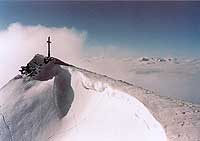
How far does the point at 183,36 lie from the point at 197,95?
28 cm

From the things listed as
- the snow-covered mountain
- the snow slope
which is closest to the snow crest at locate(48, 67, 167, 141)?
the snow-covered mountain

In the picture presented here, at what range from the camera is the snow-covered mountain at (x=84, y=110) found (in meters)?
1.30

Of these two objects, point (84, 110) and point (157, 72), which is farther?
point (157, 72)

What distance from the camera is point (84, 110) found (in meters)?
1.38

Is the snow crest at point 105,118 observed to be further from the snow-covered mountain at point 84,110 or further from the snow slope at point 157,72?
the snow slope at point 157,72

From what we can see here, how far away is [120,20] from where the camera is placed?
60.7 inches

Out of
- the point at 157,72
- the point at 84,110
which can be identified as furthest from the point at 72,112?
the point at 157,72

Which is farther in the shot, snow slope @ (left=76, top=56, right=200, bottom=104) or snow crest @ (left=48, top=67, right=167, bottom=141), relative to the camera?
snow slope @ (left=76, top=56, right=200, bottom=104)

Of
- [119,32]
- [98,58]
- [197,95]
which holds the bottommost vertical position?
[197,95]

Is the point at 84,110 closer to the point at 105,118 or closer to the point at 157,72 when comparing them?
the point at 105,118

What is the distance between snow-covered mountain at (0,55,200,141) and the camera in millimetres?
1298

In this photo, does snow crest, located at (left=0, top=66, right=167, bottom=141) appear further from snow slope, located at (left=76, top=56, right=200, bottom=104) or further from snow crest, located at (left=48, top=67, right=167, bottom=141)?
snow slope, located at (left=76, top=56, right=200, bottom=104)

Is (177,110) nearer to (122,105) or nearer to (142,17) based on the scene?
(122,105)

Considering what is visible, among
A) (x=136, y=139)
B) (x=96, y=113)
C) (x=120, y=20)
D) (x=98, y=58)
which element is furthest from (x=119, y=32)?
(x=136, y=139)
